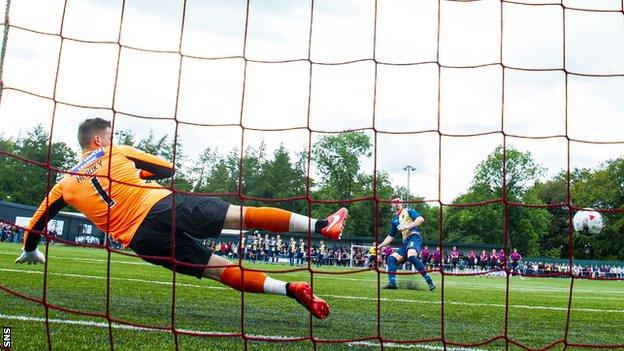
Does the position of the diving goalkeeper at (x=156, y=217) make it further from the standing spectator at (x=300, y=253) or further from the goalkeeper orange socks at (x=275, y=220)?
the standing spectator at (x=300, y=253)

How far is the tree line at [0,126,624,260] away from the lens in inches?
869

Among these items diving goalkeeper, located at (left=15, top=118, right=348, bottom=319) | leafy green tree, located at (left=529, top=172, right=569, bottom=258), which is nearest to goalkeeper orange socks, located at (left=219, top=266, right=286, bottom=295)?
diving goalkeeper, located at (left=15, top=118, right=348, bottom=319)

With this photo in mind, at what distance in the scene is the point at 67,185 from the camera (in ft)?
15.9

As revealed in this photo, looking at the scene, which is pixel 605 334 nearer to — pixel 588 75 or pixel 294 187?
pixel 588 75

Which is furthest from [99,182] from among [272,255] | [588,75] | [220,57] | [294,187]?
[272,255]

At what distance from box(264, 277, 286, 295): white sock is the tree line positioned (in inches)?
407

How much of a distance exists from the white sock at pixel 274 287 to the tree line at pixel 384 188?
33.9ft

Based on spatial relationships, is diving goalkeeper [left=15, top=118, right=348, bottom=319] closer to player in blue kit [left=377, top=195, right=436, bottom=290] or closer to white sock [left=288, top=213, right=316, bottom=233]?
white sock [left=288, top=213, right=316, bottom=233]

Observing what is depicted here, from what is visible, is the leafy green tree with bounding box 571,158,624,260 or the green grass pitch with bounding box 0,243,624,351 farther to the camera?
the leafy green tree with bounding box 571,158,624,260

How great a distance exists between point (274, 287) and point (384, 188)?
32237mm

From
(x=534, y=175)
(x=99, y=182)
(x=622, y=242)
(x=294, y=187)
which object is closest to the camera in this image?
(x=99, y=182)

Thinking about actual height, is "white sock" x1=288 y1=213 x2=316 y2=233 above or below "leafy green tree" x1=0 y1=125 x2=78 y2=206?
below

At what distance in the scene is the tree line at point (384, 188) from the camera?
2208 centimetres

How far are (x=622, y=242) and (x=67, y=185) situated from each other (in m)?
41.1
